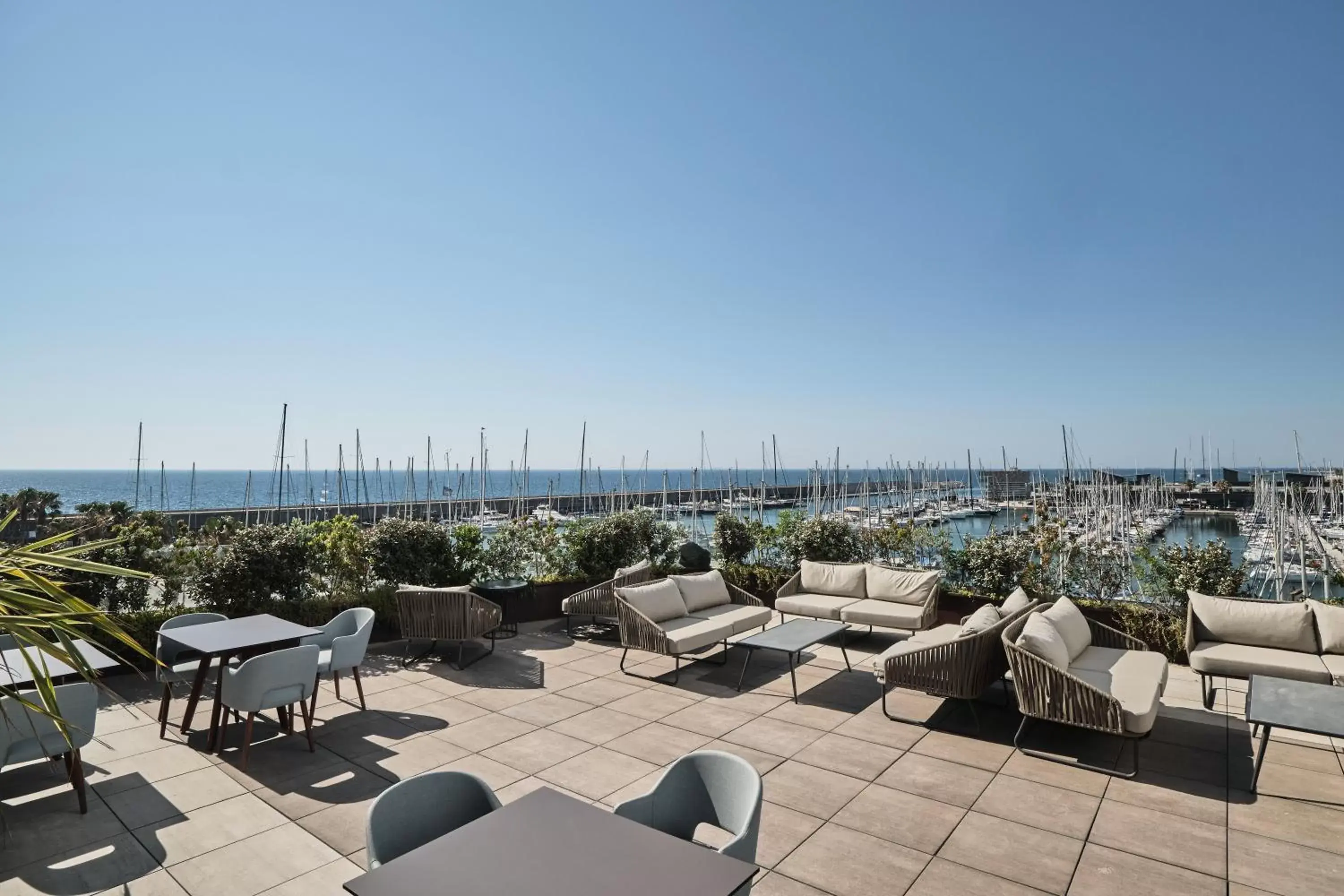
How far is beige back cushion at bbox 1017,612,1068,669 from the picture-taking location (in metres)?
4.47

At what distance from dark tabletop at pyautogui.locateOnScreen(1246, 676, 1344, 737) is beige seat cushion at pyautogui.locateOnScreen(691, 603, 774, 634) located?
3.89 m

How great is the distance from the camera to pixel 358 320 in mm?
12422

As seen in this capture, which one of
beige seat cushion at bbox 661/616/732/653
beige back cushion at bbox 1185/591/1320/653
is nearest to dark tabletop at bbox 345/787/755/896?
beige seat cushion at bbox 661/616/732/653

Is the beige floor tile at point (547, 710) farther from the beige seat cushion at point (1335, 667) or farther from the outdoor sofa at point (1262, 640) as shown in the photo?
the beige seat cushion at point (1335, 667)

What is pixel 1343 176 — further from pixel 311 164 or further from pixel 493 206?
pixel 311 164

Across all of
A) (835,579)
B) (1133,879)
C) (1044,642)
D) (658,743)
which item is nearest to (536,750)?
(658,743)

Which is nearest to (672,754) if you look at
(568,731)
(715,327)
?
(568,731)

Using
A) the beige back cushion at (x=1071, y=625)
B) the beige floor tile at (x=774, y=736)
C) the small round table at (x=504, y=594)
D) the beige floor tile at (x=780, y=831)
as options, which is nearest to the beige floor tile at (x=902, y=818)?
the beige floor tile at (x=780, y=831)

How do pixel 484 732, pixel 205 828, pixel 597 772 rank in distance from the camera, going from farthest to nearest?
pixel 484 732 < pixel 597 772 < pixel 205 828

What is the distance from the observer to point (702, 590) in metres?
7.36

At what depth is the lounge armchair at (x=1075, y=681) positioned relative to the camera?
409 centimetres

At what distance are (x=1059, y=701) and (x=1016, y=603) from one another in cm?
143

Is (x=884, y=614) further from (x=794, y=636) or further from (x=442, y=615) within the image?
(x=442, y=615)

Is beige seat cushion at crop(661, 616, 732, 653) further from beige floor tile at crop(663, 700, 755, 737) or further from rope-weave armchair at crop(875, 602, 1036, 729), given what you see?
rope-weave armchair at crop(875, 602, 1036, 729)
